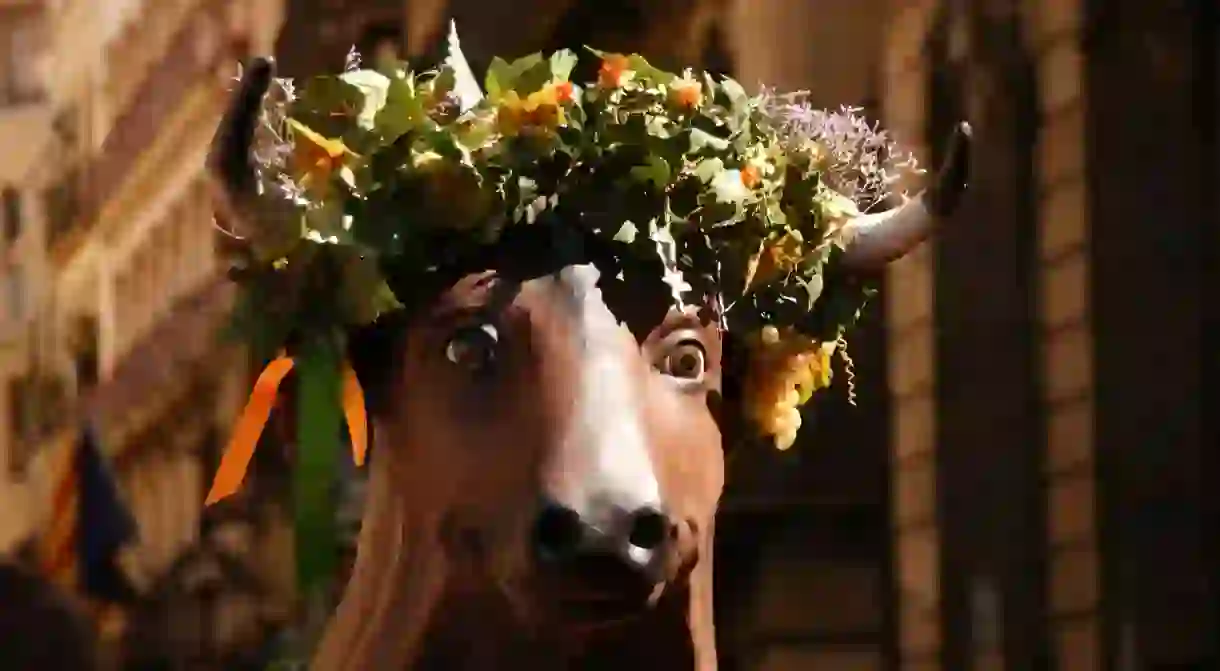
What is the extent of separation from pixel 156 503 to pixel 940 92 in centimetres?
205

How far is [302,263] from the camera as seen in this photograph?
1.68m

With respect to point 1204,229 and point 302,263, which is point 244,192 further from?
point 1204,229

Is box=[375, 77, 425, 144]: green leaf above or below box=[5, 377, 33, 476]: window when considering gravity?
below

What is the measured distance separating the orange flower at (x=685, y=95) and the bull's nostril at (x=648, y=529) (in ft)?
1.41

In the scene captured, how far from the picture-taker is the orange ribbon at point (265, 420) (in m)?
1.74

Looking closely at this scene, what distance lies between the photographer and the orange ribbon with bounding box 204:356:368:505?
174 cm

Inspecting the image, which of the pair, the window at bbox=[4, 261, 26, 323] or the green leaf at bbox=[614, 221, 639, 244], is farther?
the window at bbox=[4, 261, 26, 323]

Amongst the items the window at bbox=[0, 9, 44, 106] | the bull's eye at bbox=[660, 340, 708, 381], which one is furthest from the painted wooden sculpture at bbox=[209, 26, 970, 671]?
the window at bbox=[0, 9, 44, 106]

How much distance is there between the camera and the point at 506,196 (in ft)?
5.43

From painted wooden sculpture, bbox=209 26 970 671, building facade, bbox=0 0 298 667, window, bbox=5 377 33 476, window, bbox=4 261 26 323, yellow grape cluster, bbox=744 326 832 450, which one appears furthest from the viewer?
window, bbox=4 261 26 323

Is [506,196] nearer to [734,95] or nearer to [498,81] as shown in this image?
[498,81]

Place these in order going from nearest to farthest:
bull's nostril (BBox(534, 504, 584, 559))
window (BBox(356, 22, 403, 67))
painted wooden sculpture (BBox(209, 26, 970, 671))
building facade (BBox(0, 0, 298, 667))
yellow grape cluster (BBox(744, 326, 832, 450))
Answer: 1. bull's nostril (BBox(534, 504, 584, 559))
2. painted wooden sculpture (BBox(209, 26, 970, 671))
3. yellow grape cluster (BBox(744, 326, 832, 450))
4. window (BBox(356, 22, 403, 67))
5. building facade (BBox(0, 0, 298, 667))

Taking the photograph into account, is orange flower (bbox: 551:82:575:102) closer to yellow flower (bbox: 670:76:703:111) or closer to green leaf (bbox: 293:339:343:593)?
yellow flower (bbox: 670:76:703:111)

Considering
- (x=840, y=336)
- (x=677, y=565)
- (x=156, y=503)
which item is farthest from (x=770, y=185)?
(x=156, y=503)
